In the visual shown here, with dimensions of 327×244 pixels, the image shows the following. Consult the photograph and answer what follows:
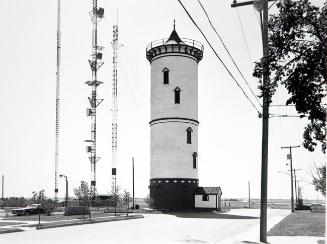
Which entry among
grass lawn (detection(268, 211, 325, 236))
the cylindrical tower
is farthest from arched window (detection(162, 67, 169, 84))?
grass lawn (detection(268, 211, 325, 236))

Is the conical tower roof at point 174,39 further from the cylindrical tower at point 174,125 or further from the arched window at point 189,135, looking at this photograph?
the arched window at point 189,135

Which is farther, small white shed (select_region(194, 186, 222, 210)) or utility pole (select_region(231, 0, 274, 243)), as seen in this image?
small white shed (select_region(194, 186, 222, 210))

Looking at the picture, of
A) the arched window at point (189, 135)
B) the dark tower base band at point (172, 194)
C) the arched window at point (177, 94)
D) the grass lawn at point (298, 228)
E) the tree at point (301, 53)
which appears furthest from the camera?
the arched window at point (177, 94)

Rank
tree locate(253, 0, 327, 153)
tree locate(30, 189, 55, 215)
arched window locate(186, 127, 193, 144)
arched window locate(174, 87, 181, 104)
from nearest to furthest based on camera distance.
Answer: tree locate(253, 0, 327, 153) < tree locate(30, 189, 55, 215) < arched window locate(186, 127, 193, 144) < arched window locate(174, 87, 181, 104)

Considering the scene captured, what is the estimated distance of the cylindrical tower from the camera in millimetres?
49438

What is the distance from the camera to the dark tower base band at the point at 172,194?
48938 millimetres

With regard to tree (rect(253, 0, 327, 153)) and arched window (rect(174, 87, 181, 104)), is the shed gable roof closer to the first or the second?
arched window (rect(174, 87, 181, 104))

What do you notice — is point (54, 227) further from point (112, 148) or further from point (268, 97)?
point (112, 148)

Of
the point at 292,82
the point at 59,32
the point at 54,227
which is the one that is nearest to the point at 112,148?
the point at 59,32

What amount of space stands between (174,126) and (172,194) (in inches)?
301

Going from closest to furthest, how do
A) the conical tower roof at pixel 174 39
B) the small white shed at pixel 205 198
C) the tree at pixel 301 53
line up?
the tree at pixel 301 53 → the small white shed at pixel 205 198 → the conical tower roof at pixel 174 39

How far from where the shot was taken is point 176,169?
4938cm

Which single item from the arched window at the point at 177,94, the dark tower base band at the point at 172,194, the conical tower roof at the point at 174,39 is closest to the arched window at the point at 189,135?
the arched window at the point at 177,94

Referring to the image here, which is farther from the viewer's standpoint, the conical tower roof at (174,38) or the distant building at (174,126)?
the conical tower roof at (174,38)
